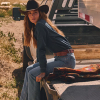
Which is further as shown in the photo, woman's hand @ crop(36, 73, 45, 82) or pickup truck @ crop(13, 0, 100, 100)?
woman's hand @ crop(36, 73, 45, 82)

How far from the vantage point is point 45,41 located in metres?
2.99

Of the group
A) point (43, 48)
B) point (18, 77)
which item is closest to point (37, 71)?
point (43, 48)

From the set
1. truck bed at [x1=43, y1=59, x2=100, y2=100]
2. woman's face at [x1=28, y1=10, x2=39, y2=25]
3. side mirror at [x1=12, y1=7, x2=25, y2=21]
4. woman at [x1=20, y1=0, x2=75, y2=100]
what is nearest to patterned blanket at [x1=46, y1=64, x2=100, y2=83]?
truck bed at [x1=43, y1=59, x2=100, y2=100]

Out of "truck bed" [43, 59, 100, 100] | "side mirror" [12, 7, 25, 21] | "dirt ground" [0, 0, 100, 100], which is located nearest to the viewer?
"truck bed" [43, 59, 100, 100]

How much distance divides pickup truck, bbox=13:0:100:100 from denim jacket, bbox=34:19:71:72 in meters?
0.29

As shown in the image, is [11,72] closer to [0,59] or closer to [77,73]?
[0,59]

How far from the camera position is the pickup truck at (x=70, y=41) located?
7.63ft

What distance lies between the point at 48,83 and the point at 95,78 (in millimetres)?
545

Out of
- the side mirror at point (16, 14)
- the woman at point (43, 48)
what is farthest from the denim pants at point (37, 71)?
the side mirror at point (16, 14)

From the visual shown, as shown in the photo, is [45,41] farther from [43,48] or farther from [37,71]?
[37,71]

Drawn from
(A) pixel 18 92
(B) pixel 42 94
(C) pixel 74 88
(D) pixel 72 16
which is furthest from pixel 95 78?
(D) pixel 72 16

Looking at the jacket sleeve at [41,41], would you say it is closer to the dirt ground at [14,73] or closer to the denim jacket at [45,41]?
the denim jacket at [45,41]

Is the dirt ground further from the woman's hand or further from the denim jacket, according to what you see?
the woman's hand

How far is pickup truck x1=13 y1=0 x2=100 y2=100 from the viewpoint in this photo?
2326mm
